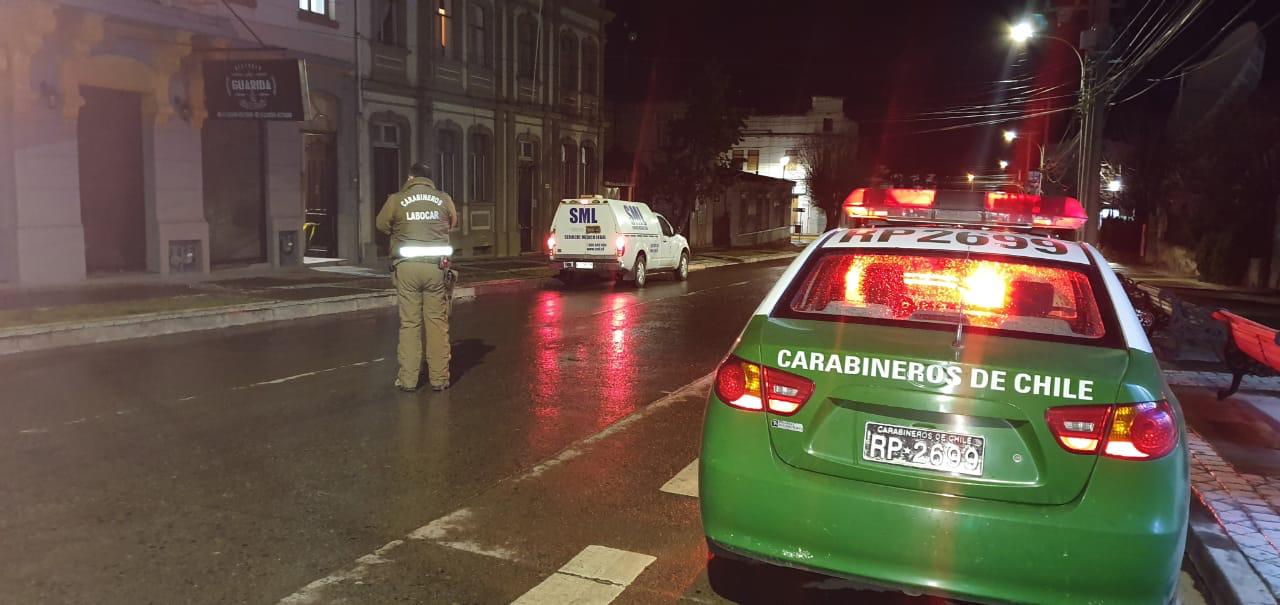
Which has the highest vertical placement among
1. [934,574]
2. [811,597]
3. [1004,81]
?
[1004,81]

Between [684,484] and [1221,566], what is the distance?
9.18 ft

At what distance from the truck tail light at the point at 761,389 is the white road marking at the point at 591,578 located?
106 cm

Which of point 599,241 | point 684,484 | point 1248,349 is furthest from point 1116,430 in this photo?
point 599,241

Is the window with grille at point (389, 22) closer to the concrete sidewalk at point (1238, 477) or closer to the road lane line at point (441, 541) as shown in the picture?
the road lane line at point (441, 541)

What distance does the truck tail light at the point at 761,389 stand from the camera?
3.54m

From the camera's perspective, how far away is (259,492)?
5.37m

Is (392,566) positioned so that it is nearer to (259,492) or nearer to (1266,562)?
(259,492)

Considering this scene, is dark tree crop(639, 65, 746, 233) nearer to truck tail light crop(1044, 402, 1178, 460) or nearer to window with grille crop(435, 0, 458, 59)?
window with grille crop(435, 0, 458, 59)

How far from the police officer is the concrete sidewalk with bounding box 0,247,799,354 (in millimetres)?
5124

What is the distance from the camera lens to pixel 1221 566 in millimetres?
4270

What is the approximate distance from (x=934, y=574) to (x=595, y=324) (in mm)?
10353

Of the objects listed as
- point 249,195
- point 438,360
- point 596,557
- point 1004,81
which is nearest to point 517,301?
point 249,195

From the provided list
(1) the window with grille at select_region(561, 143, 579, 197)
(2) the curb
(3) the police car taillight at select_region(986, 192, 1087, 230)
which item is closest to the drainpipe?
(1) the window with grille at select_region(561, 143, 579, 197)

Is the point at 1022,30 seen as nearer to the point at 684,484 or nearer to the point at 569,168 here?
the point at 569,168
